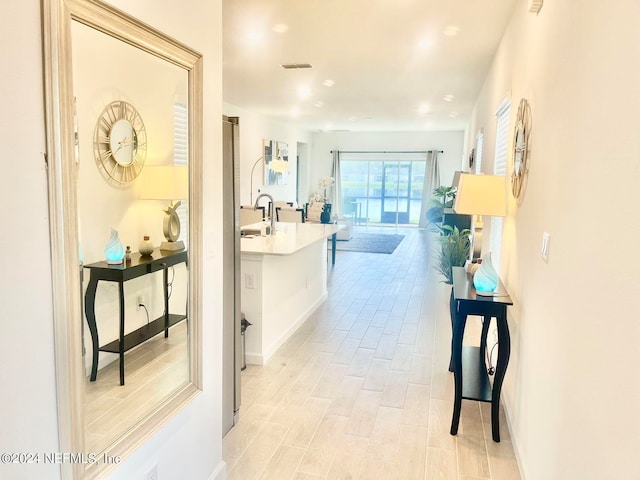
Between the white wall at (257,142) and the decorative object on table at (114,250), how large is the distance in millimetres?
7788

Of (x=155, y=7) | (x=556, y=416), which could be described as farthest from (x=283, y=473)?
(x=155, y=7)

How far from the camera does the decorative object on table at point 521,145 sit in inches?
105

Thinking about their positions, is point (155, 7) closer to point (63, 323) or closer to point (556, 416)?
point (63, 323)

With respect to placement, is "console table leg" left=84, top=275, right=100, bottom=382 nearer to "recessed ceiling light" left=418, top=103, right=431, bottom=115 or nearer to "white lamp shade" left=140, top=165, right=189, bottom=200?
"white lamp shade" left=140, top=165, right=189, bottom=200

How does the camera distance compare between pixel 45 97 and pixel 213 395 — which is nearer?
pixel 45 97

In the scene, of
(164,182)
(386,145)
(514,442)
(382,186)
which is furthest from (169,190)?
(382,186)

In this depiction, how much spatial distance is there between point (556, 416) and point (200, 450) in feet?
4.84

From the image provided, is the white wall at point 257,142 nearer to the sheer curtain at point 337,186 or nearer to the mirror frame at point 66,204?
the sheer curtain at point 337,186

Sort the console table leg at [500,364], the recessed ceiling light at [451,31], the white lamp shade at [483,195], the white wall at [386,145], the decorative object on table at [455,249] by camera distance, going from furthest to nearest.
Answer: the white wall at [386,145], the decorative object on table at [455,249], the recessed ceiling light at [451,31], the white lamp shade at [483,195], the console table leg at [500,364]

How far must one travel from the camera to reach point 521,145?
2.78m

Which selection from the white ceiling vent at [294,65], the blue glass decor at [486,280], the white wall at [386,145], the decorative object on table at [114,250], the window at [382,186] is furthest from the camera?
the window at [382,186]

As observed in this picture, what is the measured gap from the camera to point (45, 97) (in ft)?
3.84

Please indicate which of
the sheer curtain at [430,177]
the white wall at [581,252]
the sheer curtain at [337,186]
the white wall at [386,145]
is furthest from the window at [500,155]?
the sheer curtain at [337,186]

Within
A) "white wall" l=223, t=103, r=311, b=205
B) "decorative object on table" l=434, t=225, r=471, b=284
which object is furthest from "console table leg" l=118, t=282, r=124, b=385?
"white wall" l=223, t=103, r=311, b=205
